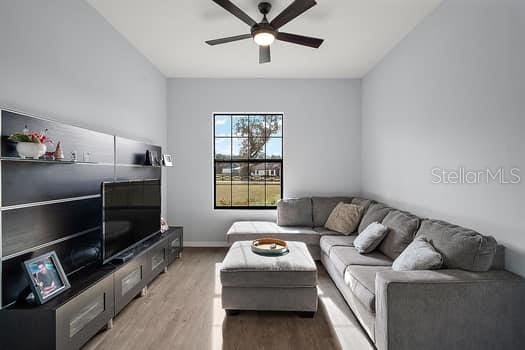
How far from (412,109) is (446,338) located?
7.40 feet

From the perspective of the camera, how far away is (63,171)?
2.24 m

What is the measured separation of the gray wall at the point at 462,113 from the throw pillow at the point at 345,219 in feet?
1.57

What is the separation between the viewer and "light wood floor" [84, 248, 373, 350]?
2143 millimetres

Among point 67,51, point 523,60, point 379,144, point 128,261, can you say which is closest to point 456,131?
point 523,60

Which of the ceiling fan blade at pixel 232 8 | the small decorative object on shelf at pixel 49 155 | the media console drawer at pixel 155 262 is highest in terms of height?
the ceiling fan blade at pixel 232 8

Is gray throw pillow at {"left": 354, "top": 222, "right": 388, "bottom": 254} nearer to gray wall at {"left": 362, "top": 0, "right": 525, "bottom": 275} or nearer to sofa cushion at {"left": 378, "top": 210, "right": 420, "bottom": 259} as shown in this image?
sofa cushion at {"left": 378, "top": 210, "right": 420, "bottom": 259}

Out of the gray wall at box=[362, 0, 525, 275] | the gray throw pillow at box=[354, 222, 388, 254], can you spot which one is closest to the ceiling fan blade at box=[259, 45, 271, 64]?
the gray wall at box=[362, 0, 525, 275]

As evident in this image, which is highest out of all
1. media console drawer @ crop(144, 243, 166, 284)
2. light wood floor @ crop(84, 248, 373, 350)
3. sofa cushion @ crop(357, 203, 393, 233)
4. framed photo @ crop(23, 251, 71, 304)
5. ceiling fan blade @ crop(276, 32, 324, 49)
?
ceiling fan blade @ crop(276, 32, 324, 49)

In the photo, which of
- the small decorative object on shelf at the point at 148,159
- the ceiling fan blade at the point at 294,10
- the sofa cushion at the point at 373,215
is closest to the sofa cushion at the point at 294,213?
the sofa cushion at the point at 373,215

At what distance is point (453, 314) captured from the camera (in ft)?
5.96

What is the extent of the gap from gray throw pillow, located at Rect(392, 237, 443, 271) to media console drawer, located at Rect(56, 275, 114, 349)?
2308 millimetres

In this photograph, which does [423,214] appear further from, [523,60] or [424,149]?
[523,60]

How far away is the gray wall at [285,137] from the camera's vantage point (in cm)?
471

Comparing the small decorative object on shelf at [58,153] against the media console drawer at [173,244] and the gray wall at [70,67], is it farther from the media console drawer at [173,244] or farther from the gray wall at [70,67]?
the media console drawer at [173,244]
